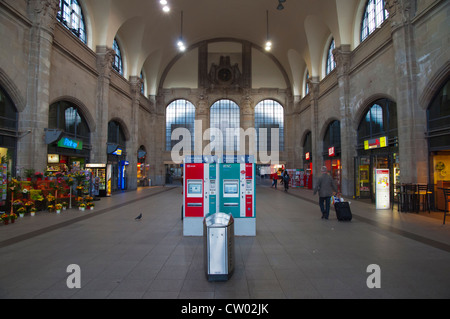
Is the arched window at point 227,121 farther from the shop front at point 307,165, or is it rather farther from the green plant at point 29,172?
the green plant at point 29,172

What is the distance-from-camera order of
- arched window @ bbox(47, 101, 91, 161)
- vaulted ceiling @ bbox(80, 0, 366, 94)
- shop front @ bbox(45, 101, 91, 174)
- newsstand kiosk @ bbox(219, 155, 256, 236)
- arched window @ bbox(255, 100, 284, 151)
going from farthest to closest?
arched window @ bbox(255, 100, 284, 151) < vaulted ceiling @ bbox(80, 0, 366, 94) < arched window @ bbox(47, 101, 91, 161) < shop front @ bbox(45, 101, 91, 174) < newsstand kiosk @ bbox(219, 155, 256, 236)

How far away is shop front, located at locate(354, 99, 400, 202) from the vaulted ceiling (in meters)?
5.86

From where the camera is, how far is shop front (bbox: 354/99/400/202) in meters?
13.1

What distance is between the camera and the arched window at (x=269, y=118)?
1298 inches

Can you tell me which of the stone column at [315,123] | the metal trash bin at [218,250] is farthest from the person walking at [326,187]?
the stone column at [315,123]

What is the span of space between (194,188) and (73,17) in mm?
15632

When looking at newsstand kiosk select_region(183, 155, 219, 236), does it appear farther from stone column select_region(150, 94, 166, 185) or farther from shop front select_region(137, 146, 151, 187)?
stone column select_region(150, 94, 166, 185)

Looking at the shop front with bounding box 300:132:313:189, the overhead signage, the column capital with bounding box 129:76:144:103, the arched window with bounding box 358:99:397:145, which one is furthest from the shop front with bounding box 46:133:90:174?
the shop front with bounding box 300:132:313:189

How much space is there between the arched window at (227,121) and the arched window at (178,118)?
2.65 m

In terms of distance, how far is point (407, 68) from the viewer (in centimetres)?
1119

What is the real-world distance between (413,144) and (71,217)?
1400 centimetres

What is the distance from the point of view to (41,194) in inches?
413

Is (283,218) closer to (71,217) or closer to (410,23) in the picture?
(71,217)
